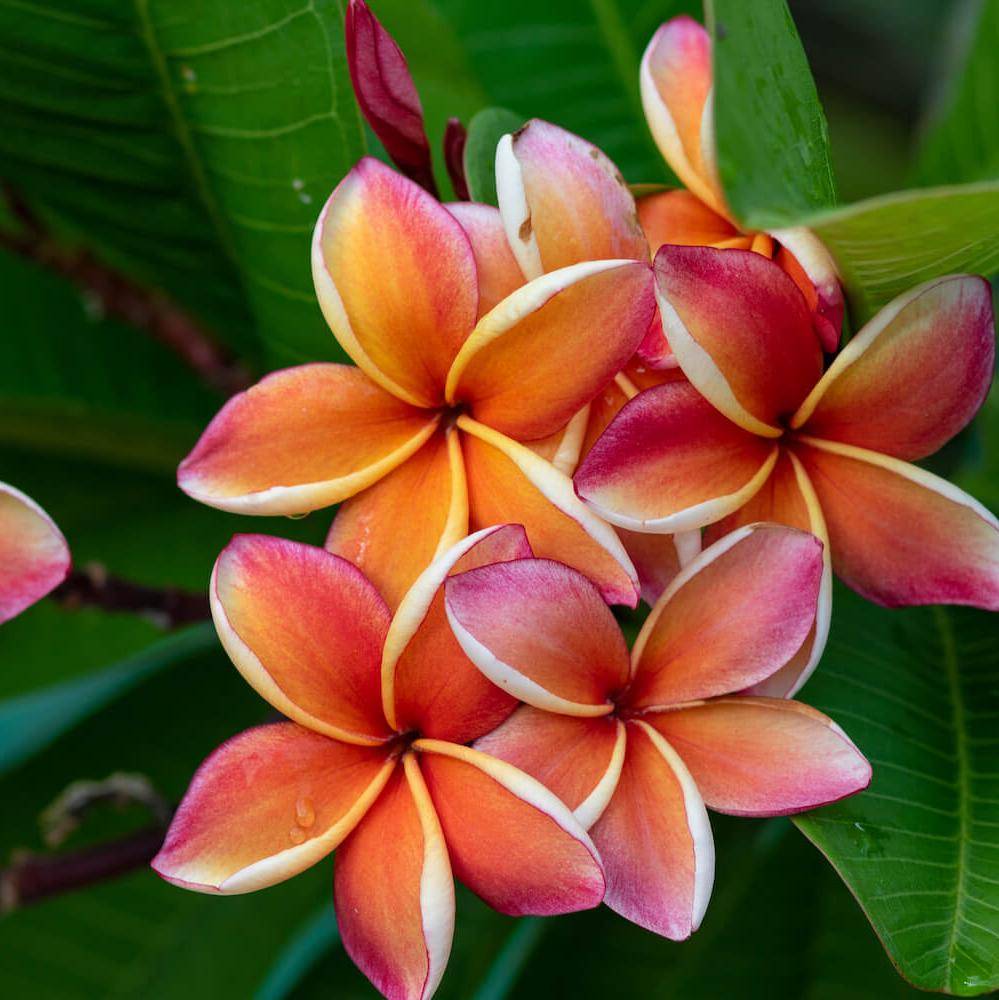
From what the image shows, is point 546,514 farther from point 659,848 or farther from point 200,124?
point 200,124

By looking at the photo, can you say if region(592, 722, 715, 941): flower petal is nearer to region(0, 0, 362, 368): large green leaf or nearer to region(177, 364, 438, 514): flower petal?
region(177, 364, 438, 514): flower petal

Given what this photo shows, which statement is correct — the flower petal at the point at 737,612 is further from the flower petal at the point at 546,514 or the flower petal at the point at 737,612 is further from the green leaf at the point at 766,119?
the green leaf at the point at 766,119

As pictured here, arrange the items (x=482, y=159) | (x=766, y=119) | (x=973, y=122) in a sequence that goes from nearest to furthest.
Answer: (x=766, y=119) < (x=482, y=159) < (x=973, y=122)

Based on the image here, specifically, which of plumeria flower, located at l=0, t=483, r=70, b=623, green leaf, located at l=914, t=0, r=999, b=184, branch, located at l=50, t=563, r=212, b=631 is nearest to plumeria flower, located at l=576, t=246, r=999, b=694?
plumeria flower, located at l=0, t=483, r=70, b=623

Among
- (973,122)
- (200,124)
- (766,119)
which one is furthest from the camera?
(973,122)

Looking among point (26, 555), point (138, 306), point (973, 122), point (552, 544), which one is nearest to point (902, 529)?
point (552, 544)

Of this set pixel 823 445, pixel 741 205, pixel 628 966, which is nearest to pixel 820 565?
pixel 823 445

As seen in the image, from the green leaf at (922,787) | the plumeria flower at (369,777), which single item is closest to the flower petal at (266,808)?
the plumeria flower at (369,777)
